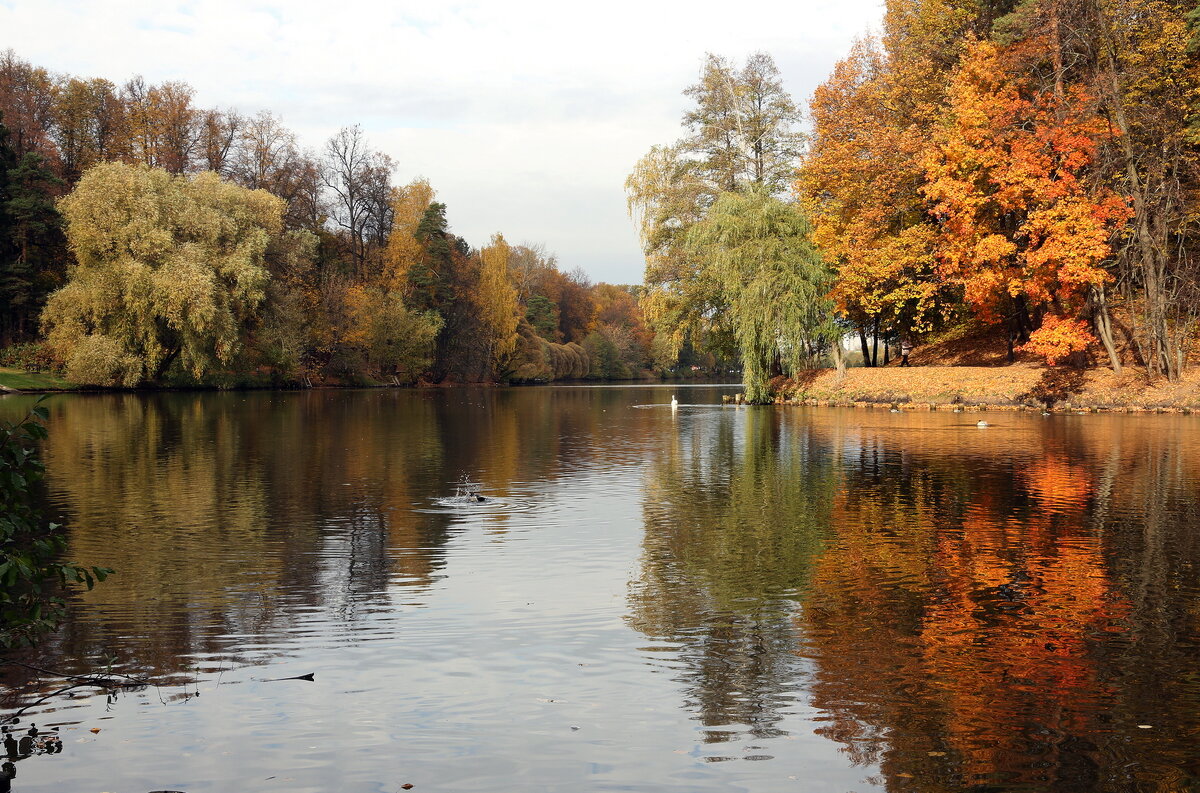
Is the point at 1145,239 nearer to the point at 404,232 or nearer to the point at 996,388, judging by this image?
the point at 996,388

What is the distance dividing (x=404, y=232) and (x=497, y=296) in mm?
9432

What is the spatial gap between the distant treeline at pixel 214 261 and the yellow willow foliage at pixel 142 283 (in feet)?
0.32

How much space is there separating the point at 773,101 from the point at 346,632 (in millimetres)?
44495

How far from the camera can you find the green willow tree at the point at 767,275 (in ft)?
140

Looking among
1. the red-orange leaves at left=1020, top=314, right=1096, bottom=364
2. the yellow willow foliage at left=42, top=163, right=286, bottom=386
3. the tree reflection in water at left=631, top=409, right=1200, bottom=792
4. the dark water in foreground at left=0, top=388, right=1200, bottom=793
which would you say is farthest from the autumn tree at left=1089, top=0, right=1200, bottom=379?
the yellow willow foliage at left=42, top=163, right=286, bottom=386

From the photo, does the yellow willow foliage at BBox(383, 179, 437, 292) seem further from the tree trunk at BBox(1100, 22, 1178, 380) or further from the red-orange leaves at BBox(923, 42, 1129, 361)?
the tree trunk at BBox(1100, 22, 1178, 380)

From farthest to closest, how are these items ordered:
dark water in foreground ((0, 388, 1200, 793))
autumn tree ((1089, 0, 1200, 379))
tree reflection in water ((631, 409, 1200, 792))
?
autumn tree ((1089, 0, 1200, 379)) → tree reflection in water ((631, 409, 1200, 792)) → dark water in foreground ((0, 388, 1200, 793))

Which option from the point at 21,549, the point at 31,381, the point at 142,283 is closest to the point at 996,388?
the point at 21,549

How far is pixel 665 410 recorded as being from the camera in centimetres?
4200

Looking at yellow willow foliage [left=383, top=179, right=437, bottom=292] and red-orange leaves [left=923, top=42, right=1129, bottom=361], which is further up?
yellow willow foliage [left=383, top=179, right=437, bottom=292]

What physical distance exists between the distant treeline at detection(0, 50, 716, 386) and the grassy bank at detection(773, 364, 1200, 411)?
9.38 metres

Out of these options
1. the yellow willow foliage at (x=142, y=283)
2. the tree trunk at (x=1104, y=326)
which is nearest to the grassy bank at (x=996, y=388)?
the tree trunk at (x=1104, y=326)

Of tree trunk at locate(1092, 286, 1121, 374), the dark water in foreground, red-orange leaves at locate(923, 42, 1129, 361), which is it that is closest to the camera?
the dark water in foreground

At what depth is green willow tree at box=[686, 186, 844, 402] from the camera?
140ft
